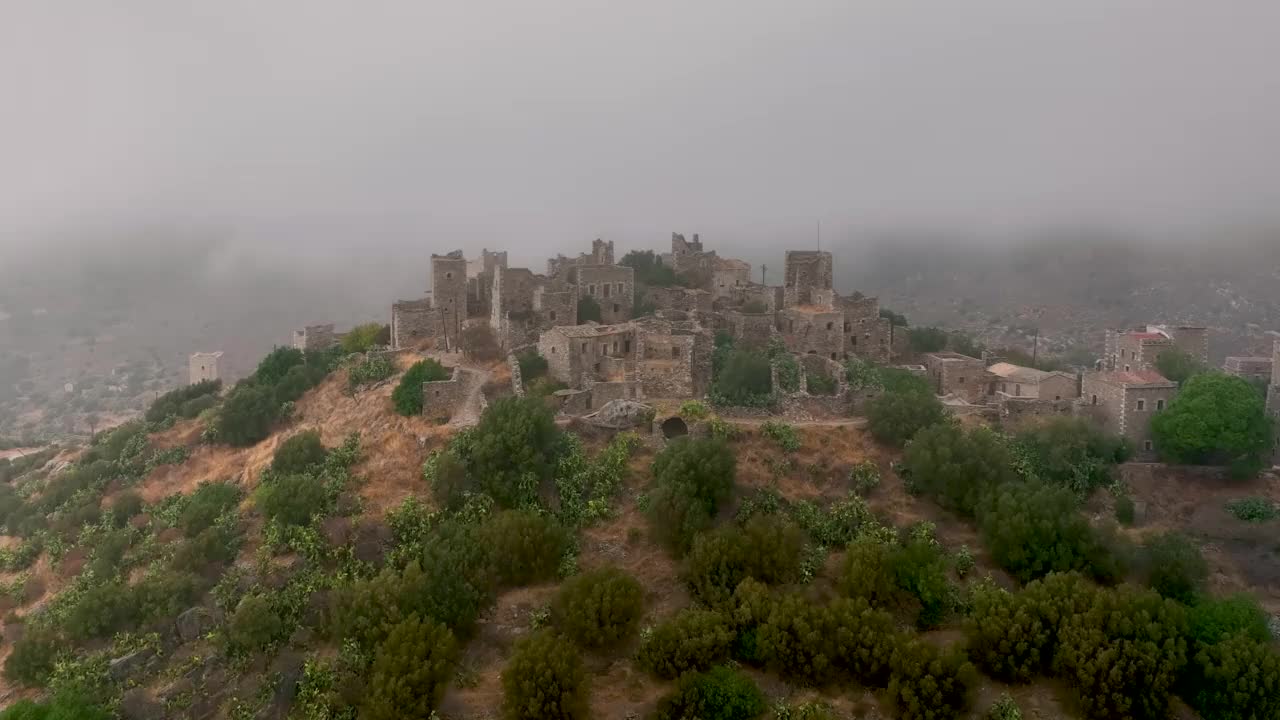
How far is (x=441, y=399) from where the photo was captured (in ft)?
127

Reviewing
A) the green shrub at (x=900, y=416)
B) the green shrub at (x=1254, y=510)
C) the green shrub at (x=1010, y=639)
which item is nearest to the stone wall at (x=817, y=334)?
the green shrub at (x=900, y=416)

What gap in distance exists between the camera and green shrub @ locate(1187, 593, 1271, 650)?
86.1 feet

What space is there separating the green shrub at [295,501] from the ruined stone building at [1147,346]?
36.6 metres

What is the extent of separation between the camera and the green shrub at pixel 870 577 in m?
28.0

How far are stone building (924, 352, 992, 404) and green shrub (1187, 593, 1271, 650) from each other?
631 inches

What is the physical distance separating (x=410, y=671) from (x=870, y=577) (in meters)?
14.1

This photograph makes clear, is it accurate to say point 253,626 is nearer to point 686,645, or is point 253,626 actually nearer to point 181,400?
point 686,645

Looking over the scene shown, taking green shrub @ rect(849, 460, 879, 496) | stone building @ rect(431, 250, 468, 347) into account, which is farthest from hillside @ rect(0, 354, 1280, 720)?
stone building @ rect(431, 250, 468, 347)

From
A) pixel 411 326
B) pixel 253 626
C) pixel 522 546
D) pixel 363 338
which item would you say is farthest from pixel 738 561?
pixel 363 338

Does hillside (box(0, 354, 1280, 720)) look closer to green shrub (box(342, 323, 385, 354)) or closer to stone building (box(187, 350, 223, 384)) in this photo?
green shrub (box(342, 323, 385, 354))

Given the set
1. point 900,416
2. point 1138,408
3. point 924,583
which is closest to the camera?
point 924,583

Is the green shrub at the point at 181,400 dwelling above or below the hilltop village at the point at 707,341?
below

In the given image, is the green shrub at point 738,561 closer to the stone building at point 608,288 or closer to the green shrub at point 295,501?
the green shrub at point 295,501

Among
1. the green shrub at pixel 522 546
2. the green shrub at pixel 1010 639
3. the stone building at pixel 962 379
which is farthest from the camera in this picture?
the stone building at pixel 962 379
